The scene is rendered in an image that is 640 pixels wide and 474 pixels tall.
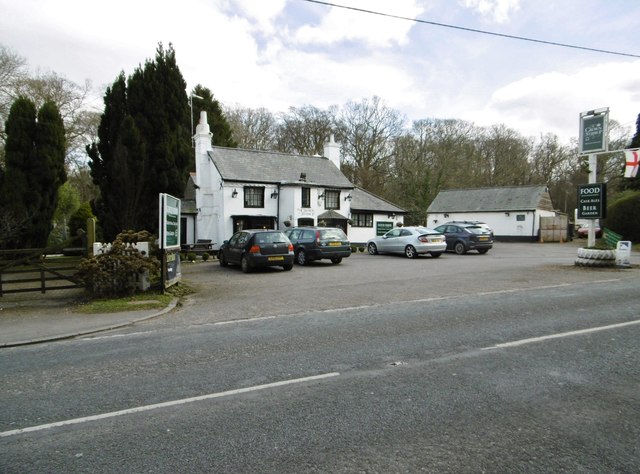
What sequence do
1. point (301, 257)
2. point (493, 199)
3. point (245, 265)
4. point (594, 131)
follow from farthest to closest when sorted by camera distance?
point (493, 199), point (301, 257), point (594, 131), point (245, 265)

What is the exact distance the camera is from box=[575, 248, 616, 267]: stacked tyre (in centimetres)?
1616

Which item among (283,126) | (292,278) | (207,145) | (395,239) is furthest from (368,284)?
(283,126)

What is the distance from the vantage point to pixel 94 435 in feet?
11.5

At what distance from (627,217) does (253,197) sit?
27.4 meters

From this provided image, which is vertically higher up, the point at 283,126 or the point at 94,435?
Answer: the point at 283,126

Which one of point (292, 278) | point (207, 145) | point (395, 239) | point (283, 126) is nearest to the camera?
point (292, 278)

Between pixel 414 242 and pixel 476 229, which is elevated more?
pixel 476 229

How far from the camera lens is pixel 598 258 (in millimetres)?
16203

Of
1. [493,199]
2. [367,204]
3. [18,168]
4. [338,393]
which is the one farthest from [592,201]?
[493,199]

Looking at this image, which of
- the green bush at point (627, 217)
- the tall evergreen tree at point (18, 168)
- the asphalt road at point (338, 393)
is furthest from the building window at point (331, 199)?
the asphalt road at point (338, 393)

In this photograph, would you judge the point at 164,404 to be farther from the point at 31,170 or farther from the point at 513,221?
the point at 513,221

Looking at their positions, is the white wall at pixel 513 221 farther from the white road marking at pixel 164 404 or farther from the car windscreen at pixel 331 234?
the white road marking at pixel 164 404

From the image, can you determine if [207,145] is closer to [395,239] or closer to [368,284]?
[395,239]

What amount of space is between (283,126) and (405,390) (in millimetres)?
50137
